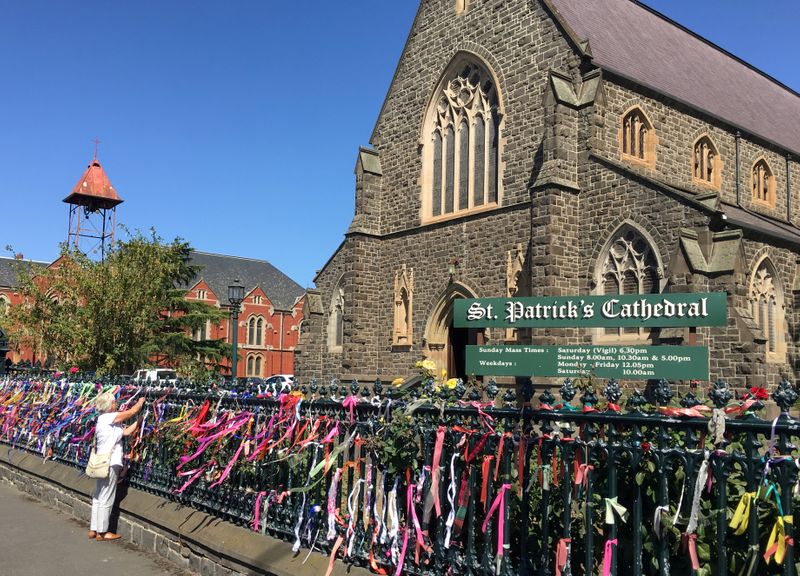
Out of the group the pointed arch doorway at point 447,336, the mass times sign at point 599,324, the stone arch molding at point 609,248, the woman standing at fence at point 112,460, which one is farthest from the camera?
the pointed arch doorway at point 447,336

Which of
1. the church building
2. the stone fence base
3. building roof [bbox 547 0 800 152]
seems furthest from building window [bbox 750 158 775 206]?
the stone fence base

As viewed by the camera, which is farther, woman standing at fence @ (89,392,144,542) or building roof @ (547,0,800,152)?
building roof @ (547,0,800,152)

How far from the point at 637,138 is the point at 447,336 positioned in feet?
26.5

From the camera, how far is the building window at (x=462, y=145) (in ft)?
69.2

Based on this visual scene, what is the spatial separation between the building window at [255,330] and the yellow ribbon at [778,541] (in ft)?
219

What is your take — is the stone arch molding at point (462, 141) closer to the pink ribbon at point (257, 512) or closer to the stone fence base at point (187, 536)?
the stone fence base at point (187, 536)

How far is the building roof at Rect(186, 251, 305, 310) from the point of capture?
226 ft

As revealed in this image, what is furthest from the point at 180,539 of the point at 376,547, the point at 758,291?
the point at 758,291

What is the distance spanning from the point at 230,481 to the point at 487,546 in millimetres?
3264

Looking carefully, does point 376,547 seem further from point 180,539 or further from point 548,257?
point 548,257

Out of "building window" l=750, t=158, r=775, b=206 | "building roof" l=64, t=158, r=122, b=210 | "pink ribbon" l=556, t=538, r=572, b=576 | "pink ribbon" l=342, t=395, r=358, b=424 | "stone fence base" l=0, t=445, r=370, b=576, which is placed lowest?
"stone fence base" l=0, t=445, r=370, b=576

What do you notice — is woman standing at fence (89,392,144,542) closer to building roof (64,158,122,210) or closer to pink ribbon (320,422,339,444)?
pink ribbon (320,422,339,444)

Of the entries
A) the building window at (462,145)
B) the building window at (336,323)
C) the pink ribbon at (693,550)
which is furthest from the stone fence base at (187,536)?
the building window at (336,323)

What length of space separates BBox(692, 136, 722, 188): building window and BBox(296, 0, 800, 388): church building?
68mm
